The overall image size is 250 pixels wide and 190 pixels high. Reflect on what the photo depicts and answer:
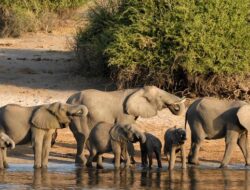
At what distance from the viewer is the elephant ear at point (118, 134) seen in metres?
18.0

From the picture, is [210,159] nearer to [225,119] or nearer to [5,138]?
[225,119]

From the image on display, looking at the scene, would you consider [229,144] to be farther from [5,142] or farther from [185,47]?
[185,47]

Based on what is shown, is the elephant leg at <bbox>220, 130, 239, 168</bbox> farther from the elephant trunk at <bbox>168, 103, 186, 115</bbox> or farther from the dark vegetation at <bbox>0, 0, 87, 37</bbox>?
the dark vegetation at <bbox>0, 0, 87, 37</bbox>

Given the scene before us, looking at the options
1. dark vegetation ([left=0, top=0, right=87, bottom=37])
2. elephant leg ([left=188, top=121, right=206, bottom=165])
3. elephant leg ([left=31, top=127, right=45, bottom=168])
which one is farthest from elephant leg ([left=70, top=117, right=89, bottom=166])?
dark vegetation ([left=0, top=0, right=87, bottom=37])

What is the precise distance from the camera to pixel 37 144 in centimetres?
1770

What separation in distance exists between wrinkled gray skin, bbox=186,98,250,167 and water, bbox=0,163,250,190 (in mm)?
496

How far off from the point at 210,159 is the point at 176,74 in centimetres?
481

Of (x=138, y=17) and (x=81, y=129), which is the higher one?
(x=138, y=17)

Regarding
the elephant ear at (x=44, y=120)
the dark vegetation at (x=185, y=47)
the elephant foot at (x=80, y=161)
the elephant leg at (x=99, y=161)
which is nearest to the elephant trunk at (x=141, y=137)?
the elephant leg at (x=99, y=161)

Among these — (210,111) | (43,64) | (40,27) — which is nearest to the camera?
(210,111)

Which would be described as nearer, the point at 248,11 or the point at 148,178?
the point at 148,178

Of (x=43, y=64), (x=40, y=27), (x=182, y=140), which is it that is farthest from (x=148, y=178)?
(x=40, y=27)

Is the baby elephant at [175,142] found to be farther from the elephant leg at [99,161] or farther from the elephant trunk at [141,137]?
the elephant leg at [99,161]

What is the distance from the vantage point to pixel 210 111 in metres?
19.2
